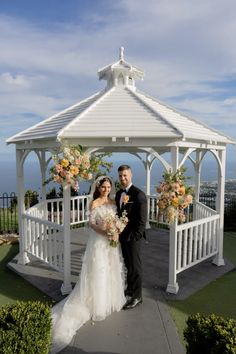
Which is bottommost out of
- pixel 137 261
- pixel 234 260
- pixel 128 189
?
pixel 234 260

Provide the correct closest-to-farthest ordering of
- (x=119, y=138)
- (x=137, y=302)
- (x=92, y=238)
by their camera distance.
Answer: (x=92, y=238) < (x=137, y=302) < (x=119, y=138)

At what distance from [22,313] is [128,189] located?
244cm

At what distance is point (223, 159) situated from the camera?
7418 millimetres

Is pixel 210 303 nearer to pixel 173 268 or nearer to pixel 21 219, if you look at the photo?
pixel 173 268

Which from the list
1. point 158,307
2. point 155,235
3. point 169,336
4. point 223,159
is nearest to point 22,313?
point 169,336

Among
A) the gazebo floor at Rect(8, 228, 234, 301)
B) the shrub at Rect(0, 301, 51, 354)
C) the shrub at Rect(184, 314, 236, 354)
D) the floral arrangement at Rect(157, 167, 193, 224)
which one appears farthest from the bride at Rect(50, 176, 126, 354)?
the shrub at Rect(184, 314, 236, 354)

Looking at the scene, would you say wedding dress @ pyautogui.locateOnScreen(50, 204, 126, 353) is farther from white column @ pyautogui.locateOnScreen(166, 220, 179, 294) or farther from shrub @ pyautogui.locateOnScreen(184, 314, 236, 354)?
shrub @ pyautogui.locateOnScreen(184, 314, 236, 354)

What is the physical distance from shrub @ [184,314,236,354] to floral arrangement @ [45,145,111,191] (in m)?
3.16

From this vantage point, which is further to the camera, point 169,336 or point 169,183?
point 169,183

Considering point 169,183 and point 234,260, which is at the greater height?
point 169,183

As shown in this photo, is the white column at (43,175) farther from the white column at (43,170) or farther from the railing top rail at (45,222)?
the railing top rail at (45,222)

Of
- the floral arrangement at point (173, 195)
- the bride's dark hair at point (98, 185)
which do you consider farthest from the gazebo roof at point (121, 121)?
the bride's dark hair at point (98, 185)

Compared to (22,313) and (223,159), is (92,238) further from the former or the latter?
(223,159)

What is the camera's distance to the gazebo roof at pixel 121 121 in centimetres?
572
